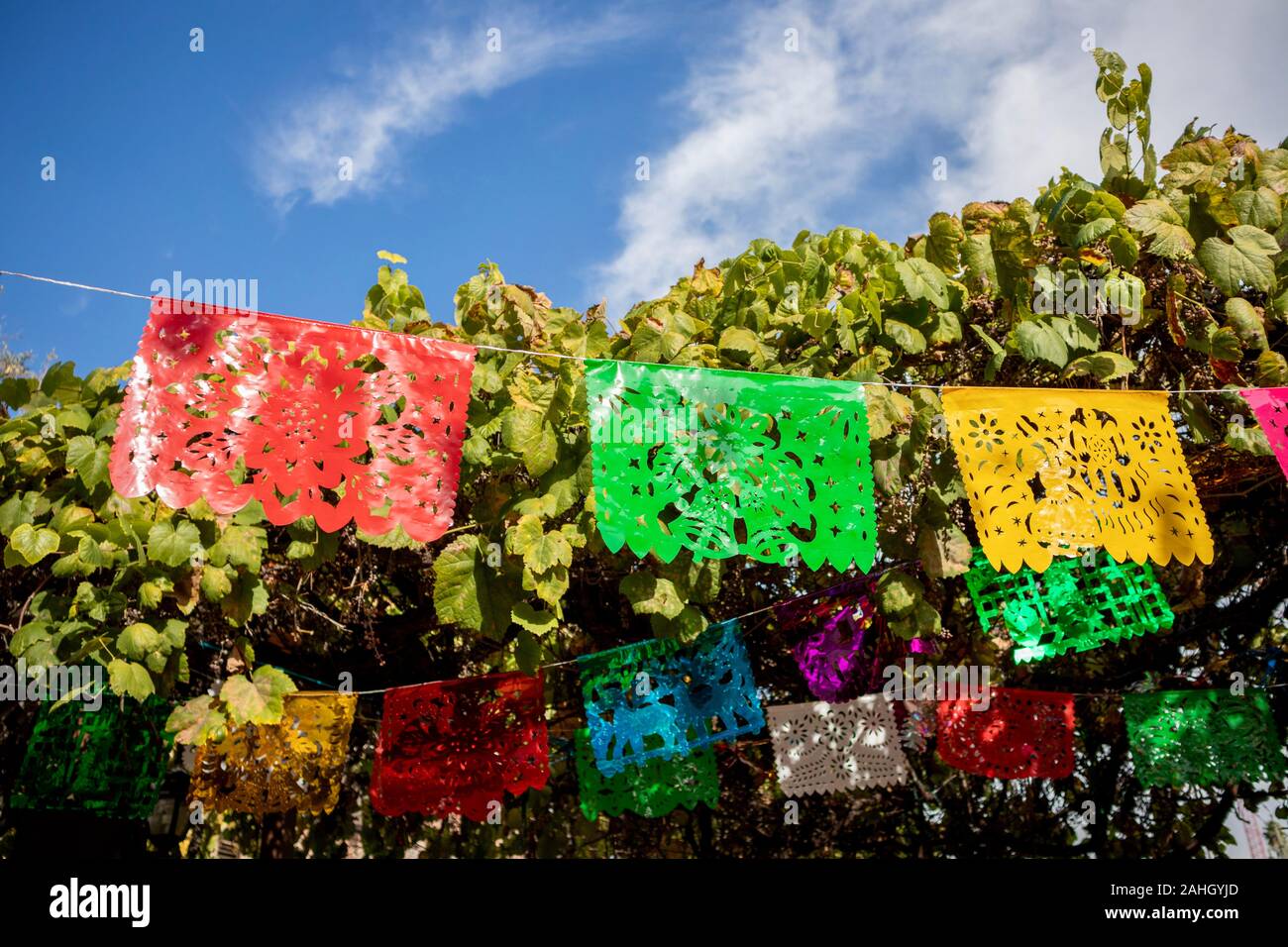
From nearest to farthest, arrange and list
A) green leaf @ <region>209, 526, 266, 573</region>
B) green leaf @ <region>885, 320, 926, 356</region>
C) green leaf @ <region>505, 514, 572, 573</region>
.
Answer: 1. green leaf @ <region>505, 514, 572, 573</region>
2. green leaf @ <region>885, 320, 926, 356</region>
3. green leaf @ <region>209, 526, 266, 573</region>

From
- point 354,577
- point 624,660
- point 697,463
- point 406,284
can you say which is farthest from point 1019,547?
point 354,577

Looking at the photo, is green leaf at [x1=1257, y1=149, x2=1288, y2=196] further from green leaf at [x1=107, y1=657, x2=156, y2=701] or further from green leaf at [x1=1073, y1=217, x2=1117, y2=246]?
green leaf at [x1=107, y1=657, x2=156, y2=701]

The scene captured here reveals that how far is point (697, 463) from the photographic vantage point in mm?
2381

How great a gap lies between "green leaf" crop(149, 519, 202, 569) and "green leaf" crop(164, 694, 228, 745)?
45cm

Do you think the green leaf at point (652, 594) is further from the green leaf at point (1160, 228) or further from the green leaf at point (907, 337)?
the green leaf at point (1160, 228)

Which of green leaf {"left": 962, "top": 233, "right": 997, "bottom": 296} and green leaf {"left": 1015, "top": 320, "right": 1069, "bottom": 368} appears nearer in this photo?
green leaf {"left": 1015, "top": 320, "right": 1069, "bottom": 368}

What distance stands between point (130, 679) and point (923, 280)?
250cm

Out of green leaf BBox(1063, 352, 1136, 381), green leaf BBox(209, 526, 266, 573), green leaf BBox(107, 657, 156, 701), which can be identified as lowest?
green leaf BBox(107, 657, 156, 701)

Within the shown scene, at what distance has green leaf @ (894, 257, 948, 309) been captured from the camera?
8.73ft

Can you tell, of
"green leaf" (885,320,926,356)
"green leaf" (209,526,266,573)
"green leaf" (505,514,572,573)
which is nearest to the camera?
"green leaf" (505,514,572,573)

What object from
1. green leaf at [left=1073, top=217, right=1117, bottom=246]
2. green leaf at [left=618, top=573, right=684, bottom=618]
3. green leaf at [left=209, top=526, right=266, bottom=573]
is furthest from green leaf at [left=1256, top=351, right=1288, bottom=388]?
green leaf at [left=209, top=526, right=266, bottom=573]

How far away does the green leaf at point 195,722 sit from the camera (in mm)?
2777

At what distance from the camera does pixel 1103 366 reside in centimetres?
265
